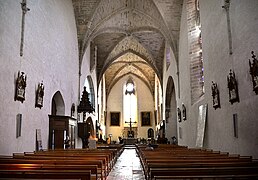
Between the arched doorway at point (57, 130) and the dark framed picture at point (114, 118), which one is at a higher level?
the dark framed picture at point (114, 118)

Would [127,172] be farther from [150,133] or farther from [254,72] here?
[150,133]

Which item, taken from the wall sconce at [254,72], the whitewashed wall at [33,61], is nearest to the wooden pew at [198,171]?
the wall sconce at [254,72]

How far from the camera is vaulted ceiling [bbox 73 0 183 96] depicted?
1708 centimetres

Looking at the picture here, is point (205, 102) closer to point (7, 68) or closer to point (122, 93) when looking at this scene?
point (7, 68)

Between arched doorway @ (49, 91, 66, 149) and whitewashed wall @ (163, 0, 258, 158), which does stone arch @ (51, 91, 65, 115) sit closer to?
arched doorway @ (49, 91, 66, 149)

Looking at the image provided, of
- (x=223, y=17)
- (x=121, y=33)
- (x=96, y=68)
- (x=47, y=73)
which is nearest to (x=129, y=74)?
(x=96, y=68)

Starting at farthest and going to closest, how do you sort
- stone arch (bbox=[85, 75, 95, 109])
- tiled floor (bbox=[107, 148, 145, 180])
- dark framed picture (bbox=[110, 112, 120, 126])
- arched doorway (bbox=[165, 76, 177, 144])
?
1. dark framed picture (bbox=[110, 112, 120, 126])
2. stone arch (bbox=[85, 75, 95, 109])
3. arched doorway (bbox=[165, 76, 177, 144])
4. tiled floor (bbox=[107, 148, 145, 180])

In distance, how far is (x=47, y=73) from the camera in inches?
482

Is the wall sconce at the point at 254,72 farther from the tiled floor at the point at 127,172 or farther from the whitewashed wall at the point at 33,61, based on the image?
the whitewashed wall at the point at 33,61

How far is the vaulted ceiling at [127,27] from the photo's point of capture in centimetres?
1708

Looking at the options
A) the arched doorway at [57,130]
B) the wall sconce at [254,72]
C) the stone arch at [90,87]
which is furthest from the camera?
the stone arch at [90,87]

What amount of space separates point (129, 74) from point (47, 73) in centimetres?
2434

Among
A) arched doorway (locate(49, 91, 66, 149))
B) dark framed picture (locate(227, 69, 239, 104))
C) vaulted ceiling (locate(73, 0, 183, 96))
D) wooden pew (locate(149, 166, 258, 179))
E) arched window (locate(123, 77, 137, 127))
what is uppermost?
vaulted ceiling (locate(73, 0, 183, 96))

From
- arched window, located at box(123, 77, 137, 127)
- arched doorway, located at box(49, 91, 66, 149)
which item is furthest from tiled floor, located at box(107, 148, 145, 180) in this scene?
arched window, located at box(123, 77, 137, 127)
